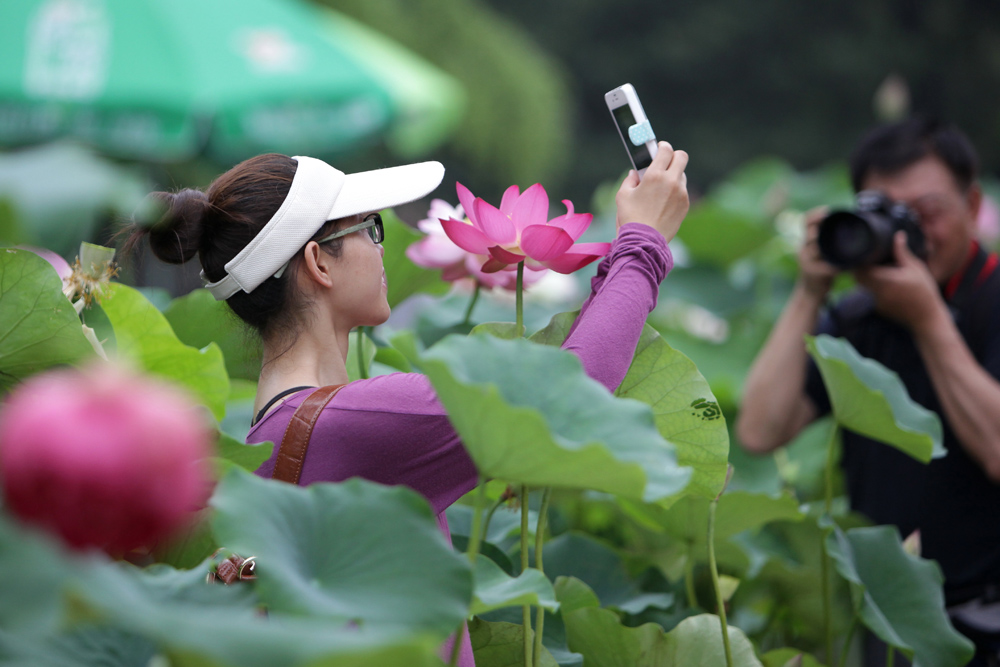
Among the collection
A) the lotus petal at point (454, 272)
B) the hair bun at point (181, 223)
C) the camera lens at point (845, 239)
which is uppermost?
the hair bun at point (181, 223)

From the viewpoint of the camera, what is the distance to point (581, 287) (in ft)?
7.93

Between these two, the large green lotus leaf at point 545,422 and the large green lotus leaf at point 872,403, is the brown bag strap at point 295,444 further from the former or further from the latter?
the large green lotus leaf at point 872,403

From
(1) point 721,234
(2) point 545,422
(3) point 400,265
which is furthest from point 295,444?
(1) point 721,234

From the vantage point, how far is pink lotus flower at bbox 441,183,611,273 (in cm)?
66

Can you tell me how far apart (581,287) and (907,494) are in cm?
128

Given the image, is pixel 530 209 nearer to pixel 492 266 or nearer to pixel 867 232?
pixel 492 266

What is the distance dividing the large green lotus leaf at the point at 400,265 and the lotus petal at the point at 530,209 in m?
0.31

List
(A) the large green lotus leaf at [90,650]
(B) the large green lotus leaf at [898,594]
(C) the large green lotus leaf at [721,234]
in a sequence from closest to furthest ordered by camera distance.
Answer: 1. (A) the large green lotus leaf at [90,650]
2. (B) the large green lotus leaf at [898,594]
3. (C) the large green lotus leaf at [721,234]

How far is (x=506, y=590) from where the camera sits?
522mm

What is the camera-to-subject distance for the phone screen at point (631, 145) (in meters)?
0.74

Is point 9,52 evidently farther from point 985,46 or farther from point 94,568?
point 985,46

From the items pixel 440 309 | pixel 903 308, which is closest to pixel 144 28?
pixel 440 309

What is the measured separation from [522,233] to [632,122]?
161mm

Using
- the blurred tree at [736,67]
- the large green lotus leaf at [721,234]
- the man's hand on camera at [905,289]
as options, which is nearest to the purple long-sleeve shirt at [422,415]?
the man's hand on camera at [905,289]
